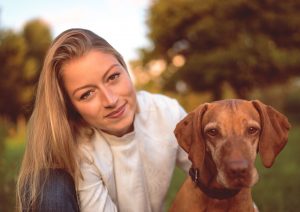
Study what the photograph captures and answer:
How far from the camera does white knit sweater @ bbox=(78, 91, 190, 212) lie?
347 cm

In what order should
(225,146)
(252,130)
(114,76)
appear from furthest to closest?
1. (114,76)
2. (252,130)
3. (225,146)

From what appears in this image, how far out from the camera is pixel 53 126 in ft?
11.5

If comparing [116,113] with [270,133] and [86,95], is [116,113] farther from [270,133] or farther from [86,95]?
[270,133]

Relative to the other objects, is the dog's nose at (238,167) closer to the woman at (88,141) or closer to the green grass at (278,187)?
the woman at (88,141)

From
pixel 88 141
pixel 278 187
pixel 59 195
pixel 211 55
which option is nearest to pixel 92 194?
pixel 59 195

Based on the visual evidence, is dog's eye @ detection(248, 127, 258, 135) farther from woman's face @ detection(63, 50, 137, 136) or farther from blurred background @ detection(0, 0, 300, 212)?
blurred background @ detection(0, 0, 300, 212)

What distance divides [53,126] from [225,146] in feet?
4.52

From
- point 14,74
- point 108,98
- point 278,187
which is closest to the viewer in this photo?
point 108,98

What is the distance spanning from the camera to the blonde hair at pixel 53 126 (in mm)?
3449

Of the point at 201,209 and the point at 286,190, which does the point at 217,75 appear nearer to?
the point at 286,190

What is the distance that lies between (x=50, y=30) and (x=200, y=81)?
16774 millimetres

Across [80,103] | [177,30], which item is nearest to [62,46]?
[80,103]

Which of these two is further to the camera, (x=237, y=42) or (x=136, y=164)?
(x=237, y=42)

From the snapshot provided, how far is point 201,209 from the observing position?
10.5ft
